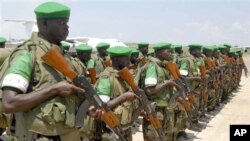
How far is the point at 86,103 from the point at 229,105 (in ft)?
38.4

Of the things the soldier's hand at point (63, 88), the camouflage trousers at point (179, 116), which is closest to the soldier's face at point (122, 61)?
the soldier's hand at point (63, 88)

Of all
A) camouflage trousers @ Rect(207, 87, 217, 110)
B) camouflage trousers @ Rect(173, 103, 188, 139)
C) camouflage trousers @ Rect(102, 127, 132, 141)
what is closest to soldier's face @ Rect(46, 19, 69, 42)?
camouflage trousers @ Rect(102, 127, 132, 141)

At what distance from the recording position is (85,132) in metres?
4.85

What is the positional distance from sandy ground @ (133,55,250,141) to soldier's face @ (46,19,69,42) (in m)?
5.90

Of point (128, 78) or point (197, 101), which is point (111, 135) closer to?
point (128, 78)

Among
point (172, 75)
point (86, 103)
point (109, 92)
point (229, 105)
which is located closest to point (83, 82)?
point (86, 103)

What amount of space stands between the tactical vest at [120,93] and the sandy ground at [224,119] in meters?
3.96

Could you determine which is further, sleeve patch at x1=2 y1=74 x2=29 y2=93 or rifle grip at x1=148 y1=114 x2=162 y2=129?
rifle grip at x1=148 y1=114 x2=162 y2=129

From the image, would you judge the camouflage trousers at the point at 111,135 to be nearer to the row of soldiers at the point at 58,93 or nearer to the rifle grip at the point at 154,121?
the row of soldiers at the point at 58,93

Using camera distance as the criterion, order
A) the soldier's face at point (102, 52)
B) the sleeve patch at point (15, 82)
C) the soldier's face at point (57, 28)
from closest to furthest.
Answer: the sleeve patch at point (15, 82) < the soldier's face at point (57, 28) < the soldier's face at point (102, 52)

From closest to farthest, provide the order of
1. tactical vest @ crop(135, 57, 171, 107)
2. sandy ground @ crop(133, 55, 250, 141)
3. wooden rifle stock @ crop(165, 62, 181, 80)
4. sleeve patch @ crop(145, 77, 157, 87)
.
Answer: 1. sleeve patch @ crop(145, 77, 157, 87)
2. tactical vest @ crop(135, 57, 171, 107)
3. wooden rifle stock @ crop(165, 62, 181, 80)
4. sandy ground @ crop(133, 55, 250, 141)

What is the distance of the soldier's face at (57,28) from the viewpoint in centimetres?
300

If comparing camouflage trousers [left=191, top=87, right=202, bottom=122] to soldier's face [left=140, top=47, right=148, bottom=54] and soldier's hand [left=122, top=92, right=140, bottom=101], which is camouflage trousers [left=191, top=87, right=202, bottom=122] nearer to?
soldier's face [left=140, top=47, right=148, bottom=54]

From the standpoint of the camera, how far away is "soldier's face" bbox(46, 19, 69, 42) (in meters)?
3.00
